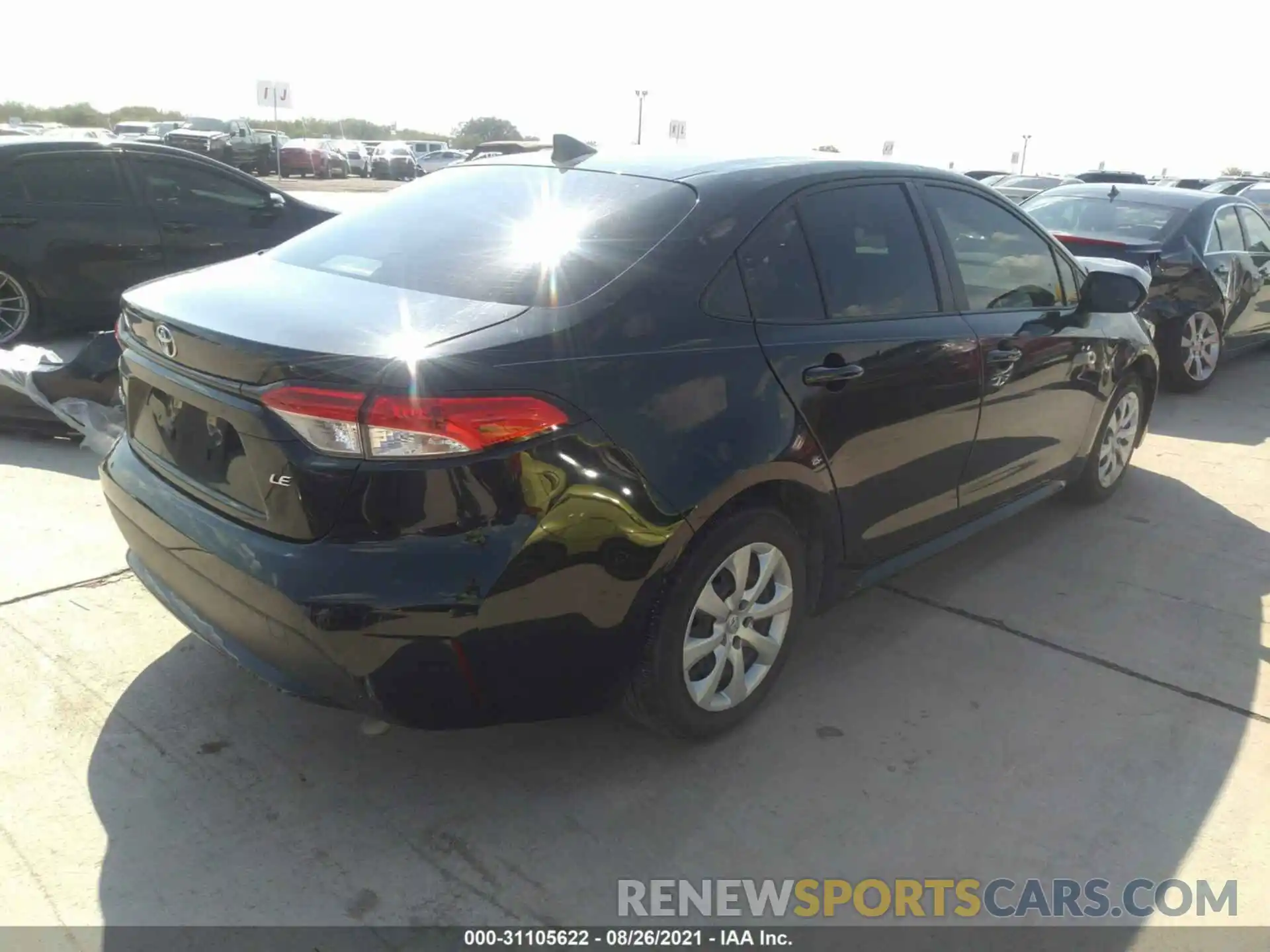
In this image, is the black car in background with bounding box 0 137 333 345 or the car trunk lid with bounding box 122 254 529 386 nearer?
the car trunk lid with bounding box 122 254 529 386

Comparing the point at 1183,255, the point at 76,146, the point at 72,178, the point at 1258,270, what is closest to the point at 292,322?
the point at 72,178

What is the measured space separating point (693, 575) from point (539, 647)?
0.47 m

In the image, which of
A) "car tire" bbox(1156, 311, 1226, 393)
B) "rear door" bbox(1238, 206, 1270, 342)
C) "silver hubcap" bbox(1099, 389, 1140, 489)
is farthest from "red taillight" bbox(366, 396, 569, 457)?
"rear door" bbox(1238, 206, 1270, 342)

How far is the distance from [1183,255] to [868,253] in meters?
5.17

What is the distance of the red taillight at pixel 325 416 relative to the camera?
216 cm

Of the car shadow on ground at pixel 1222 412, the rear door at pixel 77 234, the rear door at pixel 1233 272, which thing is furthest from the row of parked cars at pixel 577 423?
Answer: the rear door at pixel 77 234

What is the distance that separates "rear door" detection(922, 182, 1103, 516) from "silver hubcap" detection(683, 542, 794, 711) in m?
1.17

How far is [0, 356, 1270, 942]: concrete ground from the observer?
2377 mm

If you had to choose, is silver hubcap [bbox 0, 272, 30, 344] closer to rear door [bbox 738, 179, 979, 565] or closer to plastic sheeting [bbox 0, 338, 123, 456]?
plastic sheeting [bbox 0, 338, 123, 456]

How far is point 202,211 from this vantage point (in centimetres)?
749

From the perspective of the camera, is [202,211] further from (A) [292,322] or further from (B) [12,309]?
(A) [292,322]

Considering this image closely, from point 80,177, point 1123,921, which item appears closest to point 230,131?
point 80,177

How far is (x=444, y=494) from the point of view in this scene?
2186mm

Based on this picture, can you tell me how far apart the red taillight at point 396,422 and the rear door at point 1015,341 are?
2110mm
